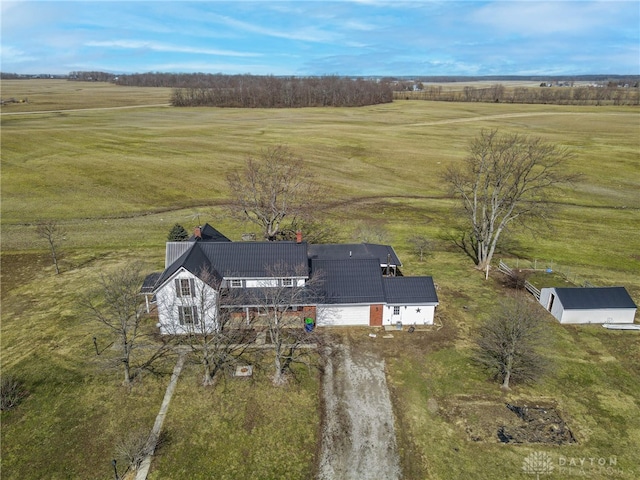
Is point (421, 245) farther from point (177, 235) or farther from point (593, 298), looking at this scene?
point (177, 235)

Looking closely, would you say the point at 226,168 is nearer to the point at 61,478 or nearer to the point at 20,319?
the point at 20,319

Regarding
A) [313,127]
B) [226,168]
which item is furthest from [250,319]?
[313,127]

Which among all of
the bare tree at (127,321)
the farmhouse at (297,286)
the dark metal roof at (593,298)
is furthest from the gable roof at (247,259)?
the dark metal roof at (593,298)

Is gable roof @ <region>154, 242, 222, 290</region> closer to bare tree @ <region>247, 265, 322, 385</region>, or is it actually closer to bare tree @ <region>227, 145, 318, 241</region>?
bare tree @ <region>247, 265, 322, 385</region>

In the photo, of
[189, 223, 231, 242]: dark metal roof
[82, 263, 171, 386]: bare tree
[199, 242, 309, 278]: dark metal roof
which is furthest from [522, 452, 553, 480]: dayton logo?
[189, 223, 231, 242]: dark metal roof

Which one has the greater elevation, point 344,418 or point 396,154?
point 396,154

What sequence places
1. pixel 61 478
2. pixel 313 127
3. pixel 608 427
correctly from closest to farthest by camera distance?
pixel 61 478 < pixel 608 427 < pixel 313 127

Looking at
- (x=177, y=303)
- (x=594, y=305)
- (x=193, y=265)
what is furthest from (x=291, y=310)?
(x=594, y=305)
